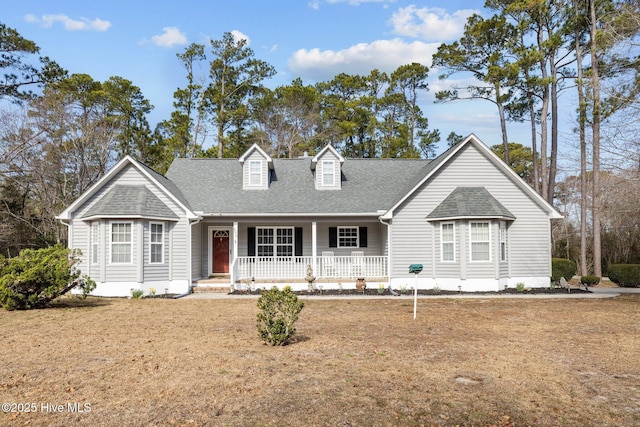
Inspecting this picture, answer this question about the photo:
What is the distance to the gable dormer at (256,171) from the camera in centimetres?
2114

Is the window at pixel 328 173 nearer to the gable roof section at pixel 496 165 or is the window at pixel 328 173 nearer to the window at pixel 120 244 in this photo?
the gable roof section at pixel 496 165

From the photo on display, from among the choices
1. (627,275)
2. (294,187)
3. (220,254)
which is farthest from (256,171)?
(627,275)

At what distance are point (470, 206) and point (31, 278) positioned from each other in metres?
15.2

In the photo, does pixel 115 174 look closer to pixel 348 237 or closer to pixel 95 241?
pixel 95 241

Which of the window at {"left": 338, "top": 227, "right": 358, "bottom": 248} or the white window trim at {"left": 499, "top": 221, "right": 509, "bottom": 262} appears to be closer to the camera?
the white window trim at {"left": 499, "top": 221, "right": 509, "bottom": 262}

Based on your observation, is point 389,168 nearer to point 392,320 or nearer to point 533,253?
point 533,253

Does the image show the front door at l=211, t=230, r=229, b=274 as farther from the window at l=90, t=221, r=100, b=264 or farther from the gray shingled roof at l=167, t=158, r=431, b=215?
the window at l=90, t=221, r=100, b=264

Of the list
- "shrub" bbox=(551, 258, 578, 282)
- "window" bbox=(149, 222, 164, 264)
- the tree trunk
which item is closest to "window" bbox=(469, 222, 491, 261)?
"shrub" bbox=(551, 258, 578, 282)

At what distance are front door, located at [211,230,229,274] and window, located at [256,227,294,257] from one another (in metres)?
1.64

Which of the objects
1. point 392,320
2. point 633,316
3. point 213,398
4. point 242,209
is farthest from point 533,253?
point 213,398

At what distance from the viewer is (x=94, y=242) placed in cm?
1733

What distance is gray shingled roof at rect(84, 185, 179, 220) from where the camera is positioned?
16812 millimetres

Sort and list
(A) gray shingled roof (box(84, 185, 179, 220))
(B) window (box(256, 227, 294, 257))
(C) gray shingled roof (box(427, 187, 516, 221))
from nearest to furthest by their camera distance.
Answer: (A) gray shingled roof (box(84, 185, 179, 220)), (C) gray shingled roof (box(427, 187, 516, 221)), (B) window (box(256, 227, 294, 257))

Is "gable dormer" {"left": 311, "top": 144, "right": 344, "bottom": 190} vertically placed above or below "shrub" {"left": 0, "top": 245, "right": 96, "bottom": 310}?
above
